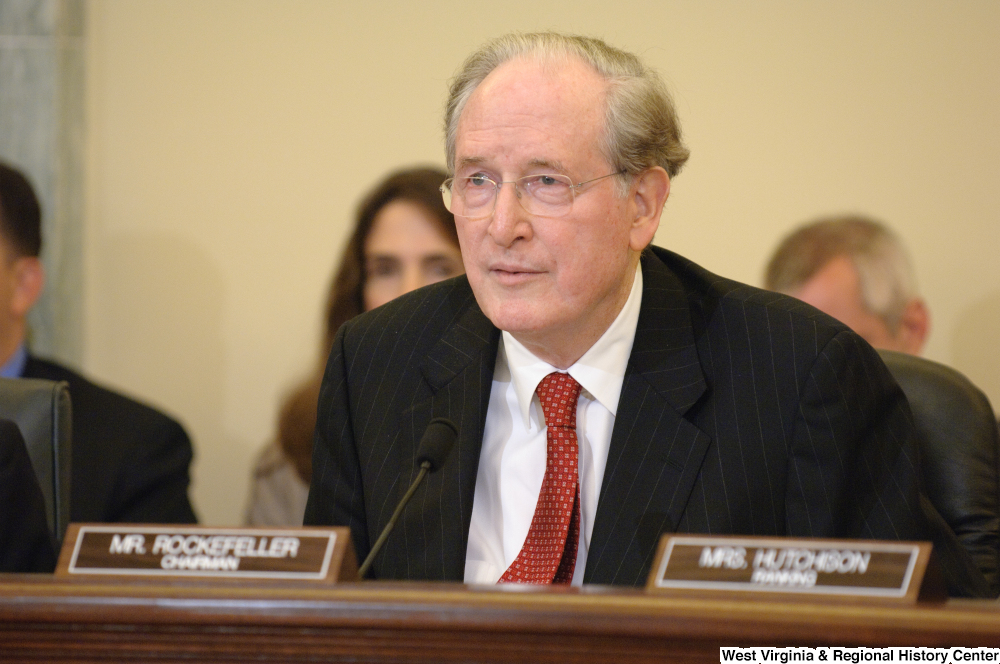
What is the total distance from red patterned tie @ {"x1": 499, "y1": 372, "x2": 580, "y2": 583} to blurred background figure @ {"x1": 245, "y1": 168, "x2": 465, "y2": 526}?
1247 millimetres

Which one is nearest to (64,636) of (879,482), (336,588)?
(336,588)

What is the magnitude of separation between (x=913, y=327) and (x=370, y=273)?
1.51 meters

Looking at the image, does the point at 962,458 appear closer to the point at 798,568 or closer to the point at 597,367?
the point at 597,367

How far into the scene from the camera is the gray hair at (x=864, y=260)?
2.88 metres

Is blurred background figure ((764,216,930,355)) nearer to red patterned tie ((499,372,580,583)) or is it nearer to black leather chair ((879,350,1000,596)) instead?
black leather chair ((879,350,1000,596))

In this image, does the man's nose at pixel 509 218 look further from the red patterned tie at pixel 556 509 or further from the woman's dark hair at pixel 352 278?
the woman's dark hair at pixel 352 278

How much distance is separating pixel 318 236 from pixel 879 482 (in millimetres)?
2205

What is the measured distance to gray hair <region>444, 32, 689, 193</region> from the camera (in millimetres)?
1503

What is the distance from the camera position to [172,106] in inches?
130

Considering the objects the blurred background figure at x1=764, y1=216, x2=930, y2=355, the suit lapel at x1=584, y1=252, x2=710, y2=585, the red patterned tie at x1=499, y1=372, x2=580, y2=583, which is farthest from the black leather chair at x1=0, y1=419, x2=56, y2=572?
the blurred background figure at x1=764, y1=216, x2=930, y2=355

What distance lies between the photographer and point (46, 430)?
5.97ft

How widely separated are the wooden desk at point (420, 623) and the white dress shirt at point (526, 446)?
1.76 feet

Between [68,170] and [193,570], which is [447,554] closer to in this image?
[193,570]

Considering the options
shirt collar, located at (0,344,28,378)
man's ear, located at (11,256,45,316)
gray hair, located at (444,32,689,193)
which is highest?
gray hair, located at (444,32,689,193)
